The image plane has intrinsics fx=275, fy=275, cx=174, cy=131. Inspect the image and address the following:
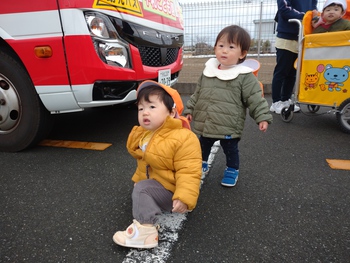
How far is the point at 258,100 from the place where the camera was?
5.73 ft

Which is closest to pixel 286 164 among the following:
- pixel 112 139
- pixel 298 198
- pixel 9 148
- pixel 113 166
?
pixel 298 198

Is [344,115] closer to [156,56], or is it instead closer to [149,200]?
[156,56]

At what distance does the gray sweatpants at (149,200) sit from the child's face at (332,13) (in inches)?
106

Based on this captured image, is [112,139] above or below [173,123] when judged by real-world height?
below

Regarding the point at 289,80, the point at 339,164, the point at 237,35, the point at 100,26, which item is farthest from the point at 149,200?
→ the point at 289,80

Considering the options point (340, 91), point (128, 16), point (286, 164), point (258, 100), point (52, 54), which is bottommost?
point (286, 164)

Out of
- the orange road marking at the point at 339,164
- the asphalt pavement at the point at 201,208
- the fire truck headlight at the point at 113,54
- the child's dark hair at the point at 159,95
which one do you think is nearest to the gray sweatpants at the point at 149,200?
the asphalt pavement at the point at 201,208

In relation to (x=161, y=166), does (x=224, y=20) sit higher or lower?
higher

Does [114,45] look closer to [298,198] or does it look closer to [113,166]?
[113,166]

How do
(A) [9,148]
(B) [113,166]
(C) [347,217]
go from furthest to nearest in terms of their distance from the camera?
(A) [9,148] → (B) [113,166] → (C) [347,217]

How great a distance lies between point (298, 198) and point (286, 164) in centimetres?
53

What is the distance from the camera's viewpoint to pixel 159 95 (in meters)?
1.44

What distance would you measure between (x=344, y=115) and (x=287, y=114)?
0.61 metres

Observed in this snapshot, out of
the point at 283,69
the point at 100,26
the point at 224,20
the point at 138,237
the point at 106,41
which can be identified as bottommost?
the point at 138,237
